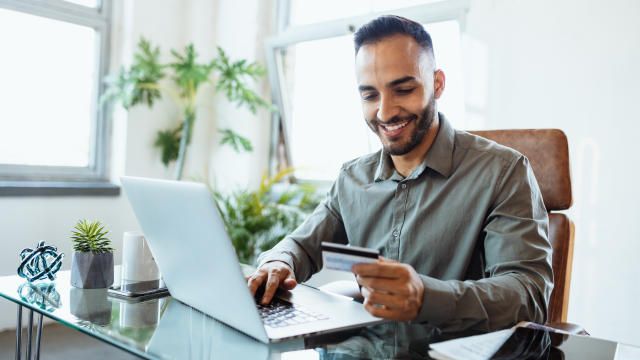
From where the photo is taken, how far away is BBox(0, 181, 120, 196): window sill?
287 cm

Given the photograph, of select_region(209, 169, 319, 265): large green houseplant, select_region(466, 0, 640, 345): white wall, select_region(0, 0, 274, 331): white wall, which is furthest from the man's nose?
select_region(0, 0, 274, 331): white wall

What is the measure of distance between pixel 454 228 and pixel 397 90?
1.28 ft

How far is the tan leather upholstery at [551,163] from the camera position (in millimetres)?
1426

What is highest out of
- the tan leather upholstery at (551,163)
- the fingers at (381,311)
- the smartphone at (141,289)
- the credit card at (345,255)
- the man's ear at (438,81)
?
the man's ear at (438,81)

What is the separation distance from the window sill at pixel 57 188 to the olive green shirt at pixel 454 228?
82.9 inches

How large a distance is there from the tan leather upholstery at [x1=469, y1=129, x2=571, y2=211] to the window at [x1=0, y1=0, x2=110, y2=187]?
2.76 meters

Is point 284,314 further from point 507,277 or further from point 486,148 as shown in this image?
point 486,148

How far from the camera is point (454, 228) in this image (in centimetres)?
129

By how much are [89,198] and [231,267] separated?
2732 mm

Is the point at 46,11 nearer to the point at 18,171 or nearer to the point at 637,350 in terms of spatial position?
the point at 18,171

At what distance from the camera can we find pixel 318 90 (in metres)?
3.43

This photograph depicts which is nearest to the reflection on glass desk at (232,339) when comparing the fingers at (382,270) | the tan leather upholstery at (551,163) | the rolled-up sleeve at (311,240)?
the fingers at (382,270)

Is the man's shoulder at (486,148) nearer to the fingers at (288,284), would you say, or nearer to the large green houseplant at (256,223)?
the fingers at (288,284)

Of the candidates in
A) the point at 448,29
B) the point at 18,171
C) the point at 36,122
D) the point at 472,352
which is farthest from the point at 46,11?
the point at 472,352
